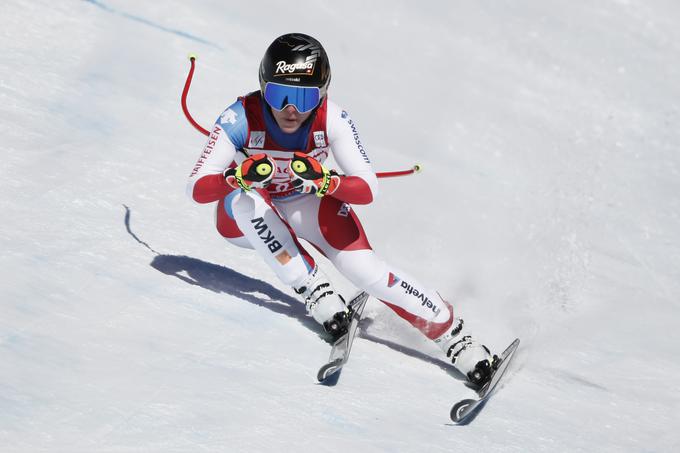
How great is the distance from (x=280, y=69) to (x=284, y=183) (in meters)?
0.72

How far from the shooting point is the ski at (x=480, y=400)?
15.1 ft

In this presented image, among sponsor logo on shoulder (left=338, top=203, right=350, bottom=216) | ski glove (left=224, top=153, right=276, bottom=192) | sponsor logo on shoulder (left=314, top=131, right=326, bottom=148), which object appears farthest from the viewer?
sponsor logo on shoulder (left=338, top=203, right=350, bottom=216)

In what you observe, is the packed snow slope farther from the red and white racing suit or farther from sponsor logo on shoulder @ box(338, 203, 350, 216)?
sponsor logo on shoulder @ box(338, 203, 350, 216)

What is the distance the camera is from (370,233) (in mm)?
7555

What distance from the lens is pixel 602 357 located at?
20.7 feet

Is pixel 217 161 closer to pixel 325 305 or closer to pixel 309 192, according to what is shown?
pixel 309 192

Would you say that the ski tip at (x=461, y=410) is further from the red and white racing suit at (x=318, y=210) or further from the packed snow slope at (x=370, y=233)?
the red and white racing suit at (x=318, y=210)

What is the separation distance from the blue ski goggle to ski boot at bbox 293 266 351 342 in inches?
36.3

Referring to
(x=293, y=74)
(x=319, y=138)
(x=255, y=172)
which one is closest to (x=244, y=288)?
(x=319, y=138)

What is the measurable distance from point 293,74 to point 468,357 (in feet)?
5.80

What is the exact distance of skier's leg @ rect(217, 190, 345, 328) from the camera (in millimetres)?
5176

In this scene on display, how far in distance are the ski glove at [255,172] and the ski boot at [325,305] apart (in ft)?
2.37

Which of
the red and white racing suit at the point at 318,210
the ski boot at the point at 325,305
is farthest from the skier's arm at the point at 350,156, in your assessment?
the ski boot at the point at 325,305

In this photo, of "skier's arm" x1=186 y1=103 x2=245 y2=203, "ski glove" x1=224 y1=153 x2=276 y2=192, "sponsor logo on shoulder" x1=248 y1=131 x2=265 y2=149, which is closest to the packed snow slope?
"skier's arm" x1=186 y1=103 x2=245 y2=203
